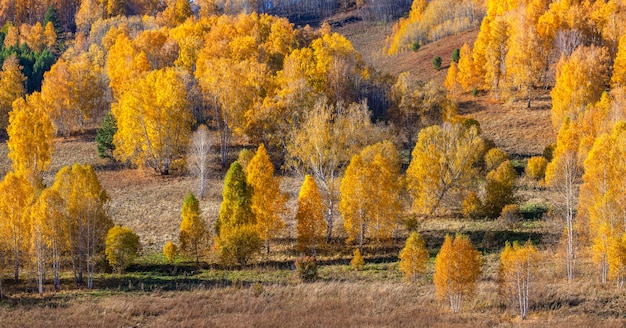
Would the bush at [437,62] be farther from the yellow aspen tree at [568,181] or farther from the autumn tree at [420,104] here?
the yellow aspen tree at [568,181]

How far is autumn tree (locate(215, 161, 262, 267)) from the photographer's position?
118 ft

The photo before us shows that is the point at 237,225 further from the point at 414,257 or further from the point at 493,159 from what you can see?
the point at 493,159

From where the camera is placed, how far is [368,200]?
127ft

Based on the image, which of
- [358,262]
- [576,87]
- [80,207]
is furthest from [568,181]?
[576,87]

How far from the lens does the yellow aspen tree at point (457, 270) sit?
28.6 m

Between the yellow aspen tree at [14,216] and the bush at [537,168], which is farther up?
the bush at [537,168]

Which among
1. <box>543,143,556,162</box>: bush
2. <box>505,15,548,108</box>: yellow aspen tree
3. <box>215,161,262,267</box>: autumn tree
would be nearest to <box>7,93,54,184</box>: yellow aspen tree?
<box>215,161,262,267</box>: autumn tree

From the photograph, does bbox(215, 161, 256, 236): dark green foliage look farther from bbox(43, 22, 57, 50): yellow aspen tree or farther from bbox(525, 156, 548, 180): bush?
bbox(43, 22, 57, 50): yellow aspen tree

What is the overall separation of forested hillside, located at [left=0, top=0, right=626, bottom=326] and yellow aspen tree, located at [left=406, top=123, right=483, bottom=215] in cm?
17

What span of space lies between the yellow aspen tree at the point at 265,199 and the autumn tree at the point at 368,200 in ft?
14.3

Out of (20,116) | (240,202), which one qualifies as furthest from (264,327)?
(20,116)

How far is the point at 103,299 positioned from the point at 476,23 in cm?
10284

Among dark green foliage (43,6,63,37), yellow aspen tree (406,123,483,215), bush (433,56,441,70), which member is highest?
dark green foliage (43,6,63,37)

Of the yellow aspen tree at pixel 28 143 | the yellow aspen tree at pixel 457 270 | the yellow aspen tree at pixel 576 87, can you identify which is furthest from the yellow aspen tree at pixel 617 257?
the yellow aspen tree at pixel 28 143
